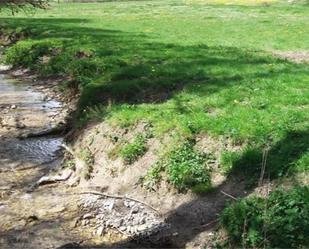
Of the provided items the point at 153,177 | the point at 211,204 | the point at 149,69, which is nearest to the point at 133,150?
the point at 153,177

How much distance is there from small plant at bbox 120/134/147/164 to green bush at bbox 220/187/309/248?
3265 millimetres

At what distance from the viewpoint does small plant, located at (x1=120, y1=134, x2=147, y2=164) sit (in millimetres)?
11539

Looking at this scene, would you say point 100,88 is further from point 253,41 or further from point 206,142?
point 253,41

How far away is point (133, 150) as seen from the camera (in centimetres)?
1162

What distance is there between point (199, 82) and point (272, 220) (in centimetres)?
869

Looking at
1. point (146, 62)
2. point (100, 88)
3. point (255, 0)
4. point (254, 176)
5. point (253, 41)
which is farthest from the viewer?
point (255, 0)

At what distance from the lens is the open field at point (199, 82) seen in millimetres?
10641

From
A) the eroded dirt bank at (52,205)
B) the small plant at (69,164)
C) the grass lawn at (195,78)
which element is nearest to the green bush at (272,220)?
the grass lawn at (195,78)

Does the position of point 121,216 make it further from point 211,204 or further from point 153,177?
point 211,204

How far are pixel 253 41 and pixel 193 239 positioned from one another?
1876 cm

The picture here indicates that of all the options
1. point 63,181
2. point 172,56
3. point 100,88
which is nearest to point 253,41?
point 172,56

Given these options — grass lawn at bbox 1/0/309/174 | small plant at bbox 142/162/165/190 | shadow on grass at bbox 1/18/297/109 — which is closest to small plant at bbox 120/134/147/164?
grass lawn at bbox 1/0/309/174

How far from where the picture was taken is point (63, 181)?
1204 centimetres

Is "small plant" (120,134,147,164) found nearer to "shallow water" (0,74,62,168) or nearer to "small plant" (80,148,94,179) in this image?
"small plant" (80,148,94,179)
